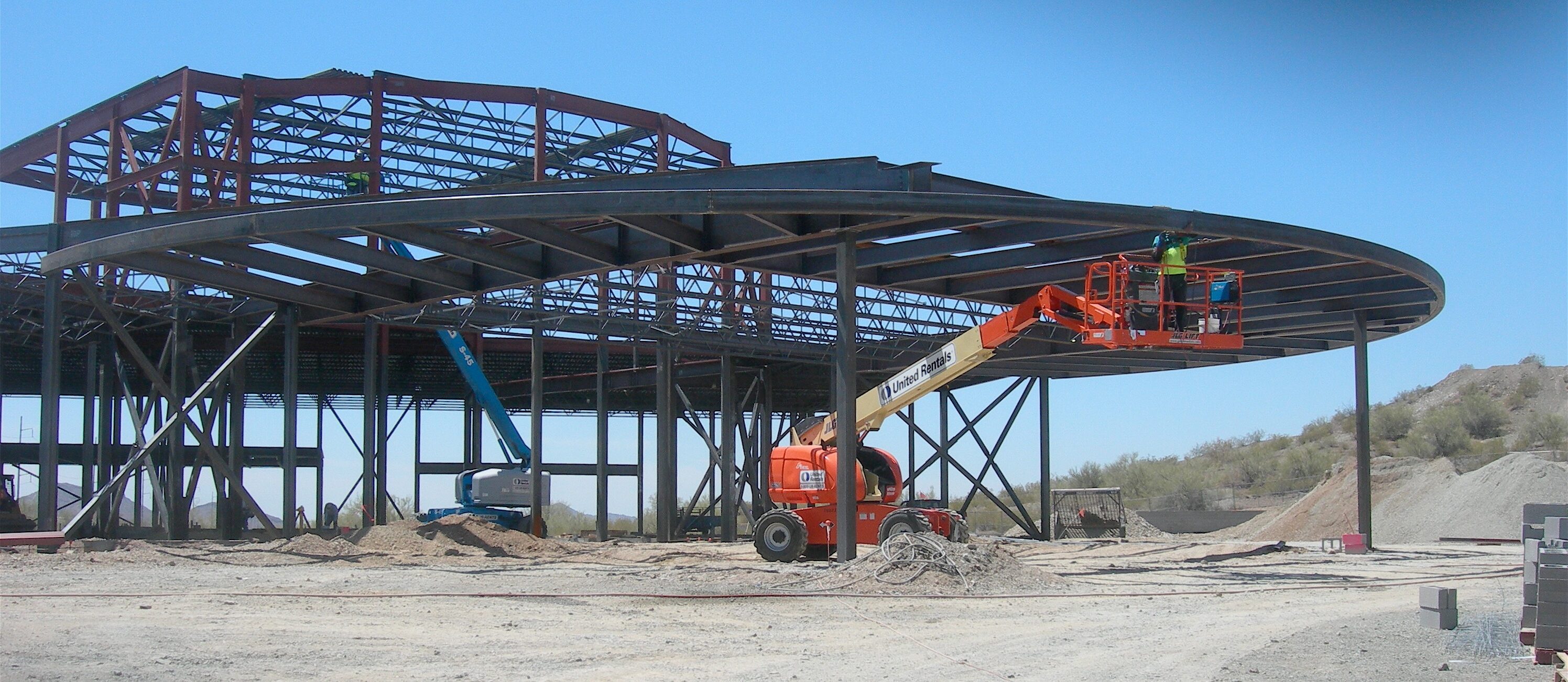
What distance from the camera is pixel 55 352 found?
22.7 m

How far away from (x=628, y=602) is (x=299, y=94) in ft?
67.6

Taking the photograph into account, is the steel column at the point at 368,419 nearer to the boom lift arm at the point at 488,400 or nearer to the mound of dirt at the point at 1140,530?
the boom lift arm at the point at 488,400

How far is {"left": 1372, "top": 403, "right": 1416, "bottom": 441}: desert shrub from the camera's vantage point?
184 ft

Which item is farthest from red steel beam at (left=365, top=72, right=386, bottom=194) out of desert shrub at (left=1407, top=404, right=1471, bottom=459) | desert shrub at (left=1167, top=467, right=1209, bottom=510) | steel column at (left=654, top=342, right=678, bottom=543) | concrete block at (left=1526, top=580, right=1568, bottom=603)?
desert shrub at (left=1407, top=404, right=1471, bottom=459)

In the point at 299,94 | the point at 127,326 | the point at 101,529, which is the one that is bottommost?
the point at 101,529

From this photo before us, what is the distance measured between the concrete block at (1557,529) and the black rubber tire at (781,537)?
12.9m

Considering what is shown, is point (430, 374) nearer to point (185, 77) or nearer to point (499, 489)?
point (499, 489)

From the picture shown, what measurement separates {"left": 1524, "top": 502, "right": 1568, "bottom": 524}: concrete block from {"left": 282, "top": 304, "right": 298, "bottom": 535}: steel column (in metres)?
22.0

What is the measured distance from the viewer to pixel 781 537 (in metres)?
21.4

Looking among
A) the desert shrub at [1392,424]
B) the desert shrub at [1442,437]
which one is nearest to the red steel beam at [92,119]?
the desert shrub at [1442,437]

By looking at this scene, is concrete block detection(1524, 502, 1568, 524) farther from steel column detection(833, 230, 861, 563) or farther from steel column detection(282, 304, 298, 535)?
steel column detection(282, 304, 298, 535)

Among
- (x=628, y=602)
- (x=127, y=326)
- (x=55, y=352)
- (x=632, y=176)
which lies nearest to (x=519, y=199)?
(x=632, y=176)

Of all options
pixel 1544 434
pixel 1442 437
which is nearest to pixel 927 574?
pixel 1442 437

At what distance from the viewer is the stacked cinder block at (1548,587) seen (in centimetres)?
938
